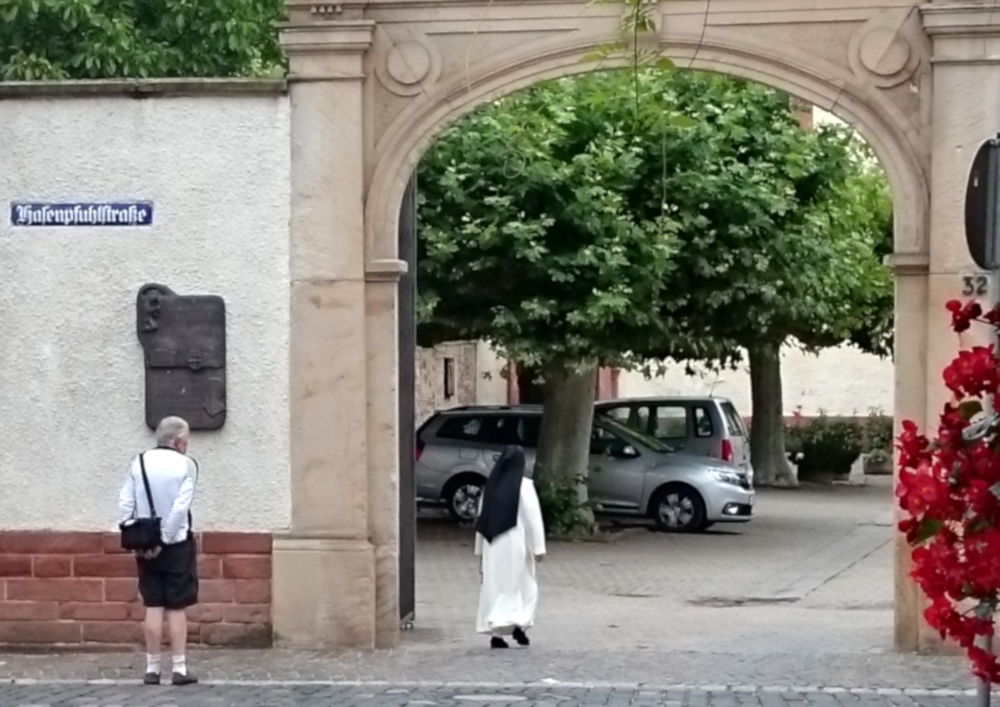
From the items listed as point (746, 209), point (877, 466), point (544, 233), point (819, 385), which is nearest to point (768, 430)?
point (877, 466)

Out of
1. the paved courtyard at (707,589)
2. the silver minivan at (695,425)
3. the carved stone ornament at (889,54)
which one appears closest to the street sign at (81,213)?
the paved courtyard at (707,589)

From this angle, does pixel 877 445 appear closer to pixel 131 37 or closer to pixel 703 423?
pixel 703 423

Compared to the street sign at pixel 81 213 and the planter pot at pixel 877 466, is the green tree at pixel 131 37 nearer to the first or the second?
the street sign at pixel 81 213

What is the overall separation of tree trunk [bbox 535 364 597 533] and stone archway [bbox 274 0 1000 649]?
12504mm

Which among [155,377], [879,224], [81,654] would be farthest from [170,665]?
[879,224]

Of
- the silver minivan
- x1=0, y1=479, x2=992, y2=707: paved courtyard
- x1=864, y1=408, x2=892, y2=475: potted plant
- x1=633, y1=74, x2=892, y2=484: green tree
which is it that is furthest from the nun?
x1=864, y1=408, x2=892, y2=475: potted plant

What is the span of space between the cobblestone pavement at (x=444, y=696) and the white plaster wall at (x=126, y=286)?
178 cm

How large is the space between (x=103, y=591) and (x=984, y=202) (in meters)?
7.03

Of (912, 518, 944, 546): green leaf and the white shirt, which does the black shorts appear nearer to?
the white shirt

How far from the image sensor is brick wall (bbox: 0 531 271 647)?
1290 cm

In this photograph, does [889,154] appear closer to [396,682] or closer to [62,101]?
[396,682]

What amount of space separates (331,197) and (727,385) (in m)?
42.4

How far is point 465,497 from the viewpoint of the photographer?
27.6m

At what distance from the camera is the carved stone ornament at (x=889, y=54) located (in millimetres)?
12688
